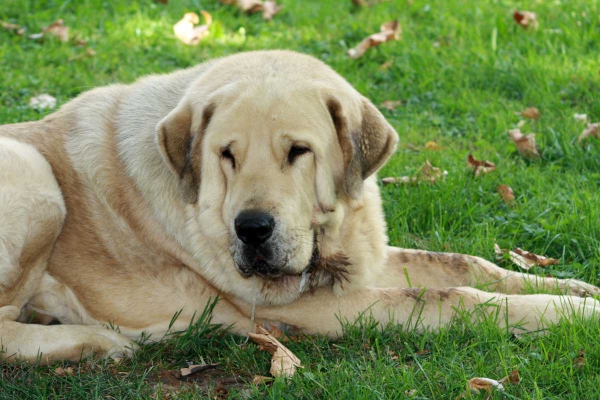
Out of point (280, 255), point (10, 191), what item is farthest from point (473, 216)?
point (10, 191)

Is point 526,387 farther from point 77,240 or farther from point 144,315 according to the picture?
point 77,240

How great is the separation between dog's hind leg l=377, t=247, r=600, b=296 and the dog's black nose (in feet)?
3.77

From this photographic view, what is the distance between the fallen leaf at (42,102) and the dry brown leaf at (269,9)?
255 cm

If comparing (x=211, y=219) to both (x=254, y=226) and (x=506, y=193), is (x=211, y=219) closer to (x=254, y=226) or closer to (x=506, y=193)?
(x=254, y=226)

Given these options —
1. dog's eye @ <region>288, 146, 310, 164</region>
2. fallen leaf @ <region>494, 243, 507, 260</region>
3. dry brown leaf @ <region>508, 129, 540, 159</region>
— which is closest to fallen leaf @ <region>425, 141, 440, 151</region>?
dry brown leaf @ <region>508, 129, 540, 159</region>

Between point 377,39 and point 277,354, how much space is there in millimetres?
4458

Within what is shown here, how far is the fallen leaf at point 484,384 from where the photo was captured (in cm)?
327

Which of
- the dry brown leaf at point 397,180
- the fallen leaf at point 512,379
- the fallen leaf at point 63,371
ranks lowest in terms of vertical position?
the dry brown leaf at point 397,180

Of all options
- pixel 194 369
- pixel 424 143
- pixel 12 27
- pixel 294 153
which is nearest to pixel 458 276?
pixel 294 153

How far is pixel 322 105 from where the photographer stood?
3.88 m

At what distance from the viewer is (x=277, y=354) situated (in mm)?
3756

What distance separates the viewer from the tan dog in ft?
12.4

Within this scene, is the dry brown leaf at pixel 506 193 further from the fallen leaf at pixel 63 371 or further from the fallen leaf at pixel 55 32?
the fallen leaf at pixel 55 32

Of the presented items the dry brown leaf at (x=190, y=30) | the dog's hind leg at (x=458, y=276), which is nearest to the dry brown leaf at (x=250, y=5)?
the dry brown leaf at (x=190, y=30)
